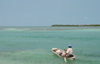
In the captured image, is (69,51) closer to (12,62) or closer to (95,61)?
(95,61)

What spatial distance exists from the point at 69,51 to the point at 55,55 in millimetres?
3002

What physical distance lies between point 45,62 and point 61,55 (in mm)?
2324

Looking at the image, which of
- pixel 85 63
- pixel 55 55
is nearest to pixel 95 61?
pixel 85 63

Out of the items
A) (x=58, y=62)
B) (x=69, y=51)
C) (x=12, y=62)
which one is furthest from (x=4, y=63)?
(x=69, y=51)

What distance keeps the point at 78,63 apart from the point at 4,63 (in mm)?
6574

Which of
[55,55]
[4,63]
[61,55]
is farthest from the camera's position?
[55,55]

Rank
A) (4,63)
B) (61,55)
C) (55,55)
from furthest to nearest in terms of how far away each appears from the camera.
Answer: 1. (55,55)
2. (61,55)
3. (4,63)

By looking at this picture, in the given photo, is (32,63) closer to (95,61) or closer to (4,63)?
(4,63)

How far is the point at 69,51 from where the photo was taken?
50.1ft

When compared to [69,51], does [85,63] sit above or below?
below

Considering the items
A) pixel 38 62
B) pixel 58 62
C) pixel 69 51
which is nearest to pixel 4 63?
pixel 38 62

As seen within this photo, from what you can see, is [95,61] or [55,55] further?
[55,55]

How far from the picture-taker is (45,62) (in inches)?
591

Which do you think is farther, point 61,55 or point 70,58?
point 61,55
